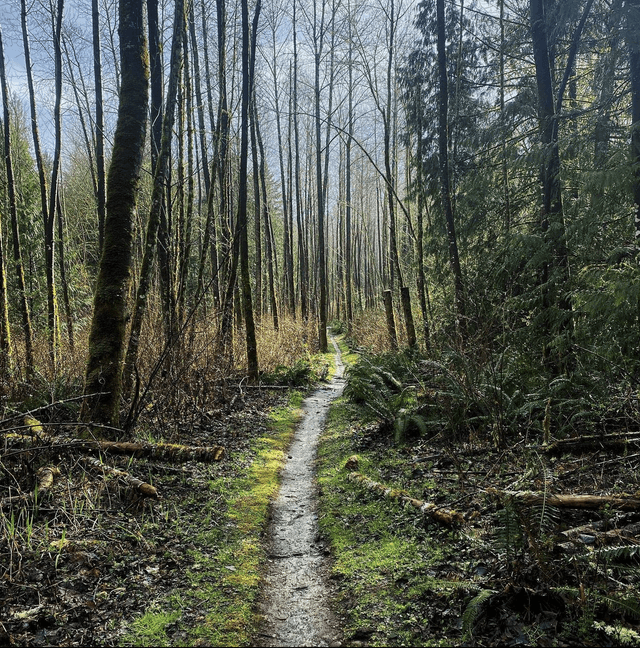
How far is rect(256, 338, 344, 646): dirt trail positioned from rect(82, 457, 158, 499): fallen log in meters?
1.22

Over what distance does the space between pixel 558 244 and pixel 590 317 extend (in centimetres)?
203

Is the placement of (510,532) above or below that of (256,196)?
below

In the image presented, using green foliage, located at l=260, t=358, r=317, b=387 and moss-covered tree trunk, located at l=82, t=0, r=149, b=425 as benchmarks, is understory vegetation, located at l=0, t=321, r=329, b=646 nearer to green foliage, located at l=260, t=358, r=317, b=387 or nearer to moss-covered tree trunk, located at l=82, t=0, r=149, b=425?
moss-covered tree trunk, located at l=82, t=0, r=149, b=425

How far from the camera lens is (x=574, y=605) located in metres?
2.31

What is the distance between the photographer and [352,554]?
11.4 ft

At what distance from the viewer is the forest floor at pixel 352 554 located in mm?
2439

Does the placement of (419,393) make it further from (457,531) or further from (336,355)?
(336,355)

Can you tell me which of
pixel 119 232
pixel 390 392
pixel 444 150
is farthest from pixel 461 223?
pixel 119 232

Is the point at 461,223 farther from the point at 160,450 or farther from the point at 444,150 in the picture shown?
the point at 160,450

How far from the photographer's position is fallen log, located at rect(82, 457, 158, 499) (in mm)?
4141

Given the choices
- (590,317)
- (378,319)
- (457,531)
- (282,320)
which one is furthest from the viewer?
(378,319)

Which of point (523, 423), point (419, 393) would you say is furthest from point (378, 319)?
point (523, 423)

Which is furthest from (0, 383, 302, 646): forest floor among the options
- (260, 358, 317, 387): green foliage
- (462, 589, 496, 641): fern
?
(260, 358, 317, 387): green foliage

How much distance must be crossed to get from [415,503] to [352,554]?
802 mm
